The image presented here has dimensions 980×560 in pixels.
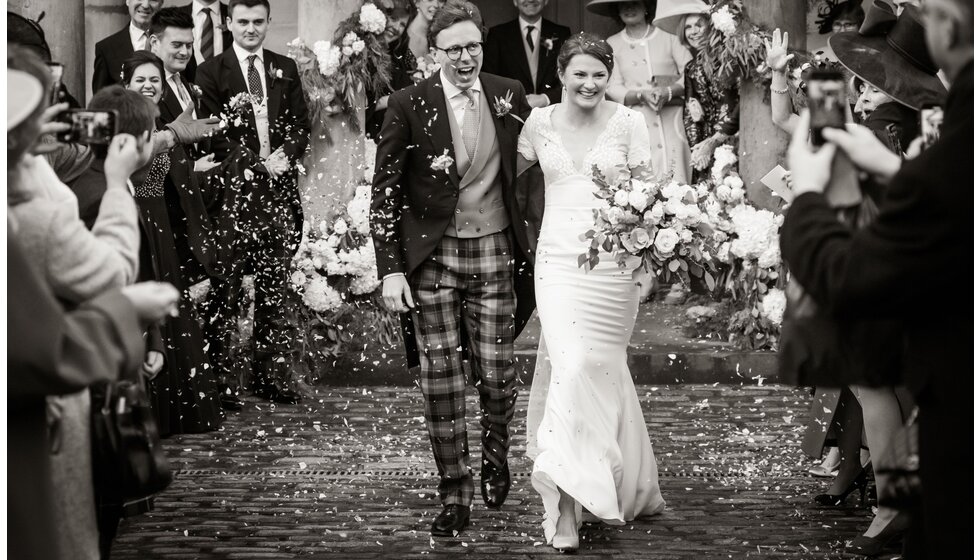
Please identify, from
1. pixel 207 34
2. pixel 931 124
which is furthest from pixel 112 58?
pixel 931 124

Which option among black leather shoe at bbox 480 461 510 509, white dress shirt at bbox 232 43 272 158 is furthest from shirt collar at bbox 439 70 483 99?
white dress shirt at bbox 232 43 272 158

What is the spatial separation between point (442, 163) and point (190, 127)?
7.53ft

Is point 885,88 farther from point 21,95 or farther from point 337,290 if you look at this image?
point 337,290

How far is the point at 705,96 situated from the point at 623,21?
114cm

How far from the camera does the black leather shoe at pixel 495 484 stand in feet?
21.7

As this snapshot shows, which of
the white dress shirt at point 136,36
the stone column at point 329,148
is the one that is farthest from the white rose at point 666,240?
the white dress shirt at point 136,36

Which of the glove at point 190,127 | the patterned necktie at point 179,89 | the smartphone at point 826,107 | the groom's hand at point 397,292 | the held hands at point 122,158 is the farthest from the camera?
the patterned necktie at point 179,89

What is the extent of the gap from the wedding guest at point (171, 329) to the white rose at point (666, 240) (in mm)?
2737

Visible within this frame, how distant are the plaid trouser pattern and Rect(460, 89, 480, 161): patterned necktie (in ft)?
1.52

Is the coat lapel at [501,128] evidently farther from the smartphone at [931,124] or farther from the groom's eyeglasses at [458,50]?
the smartphone at [931,124]

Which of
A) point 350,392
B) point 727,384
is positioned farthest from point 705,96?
point 350,392

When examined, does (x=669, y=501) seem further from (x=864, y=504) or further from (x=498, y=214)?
(x=498, y=214)

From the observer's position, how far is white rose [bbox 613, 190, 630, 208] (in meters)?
6.29

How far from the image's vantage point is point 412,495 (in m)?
6.86
